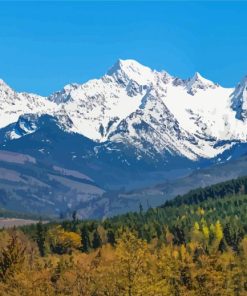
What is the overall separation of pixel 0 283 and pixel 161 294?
103 ft

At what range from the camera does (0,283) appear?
390 feet

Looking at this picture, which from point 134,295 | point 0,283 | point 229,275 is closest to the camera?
point 134,295

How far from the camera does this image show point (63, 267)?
621 feet

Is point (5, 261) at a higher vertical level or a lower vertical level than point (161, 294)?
higher

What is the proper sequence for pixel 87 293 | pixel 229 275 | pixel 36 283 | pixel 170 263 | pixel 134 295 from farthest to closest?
pixel 229 275
pixel 170 263
pixel 87 293
pixel 36 283
pixel 134 295

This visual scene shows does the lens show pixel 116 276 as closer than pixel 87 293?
Yes

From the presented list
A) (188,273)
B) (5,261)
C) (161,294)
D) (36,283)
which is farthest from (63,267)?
(161,294)

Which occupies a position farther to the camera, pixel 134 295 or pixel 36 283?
pixel 36 283

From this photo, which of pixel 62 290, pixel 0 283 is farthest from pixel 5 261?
pixel 62 290

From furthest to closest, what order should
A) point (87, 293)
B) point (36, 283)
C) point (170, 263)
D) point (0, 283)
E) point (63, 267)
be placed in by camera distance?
point (63, 267) → point (170, 263) → point (87, 293) → point (0, 283) → point (36, 283)

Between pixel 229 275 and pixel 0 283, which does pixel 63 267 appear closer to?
pixel 229 275

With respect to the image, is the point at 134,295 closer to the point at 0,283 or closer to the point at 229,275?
the point at 0,283

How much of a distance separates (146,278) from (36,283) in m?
22.0

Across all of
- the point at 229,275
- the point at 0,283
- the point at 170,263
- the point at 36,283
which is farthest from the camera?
the point at 229,275
